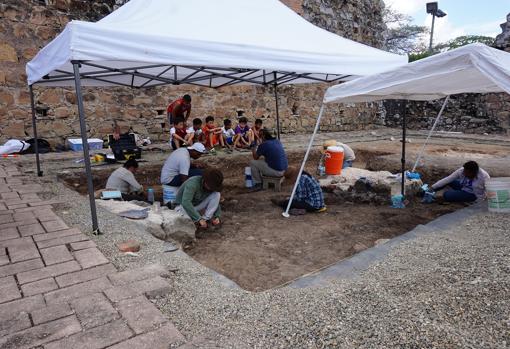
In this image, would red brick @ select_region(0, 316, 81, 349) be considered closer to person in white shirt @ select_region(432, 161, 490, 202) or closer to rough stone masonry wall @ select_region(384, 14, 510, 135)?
person in white shirt @ select_region(432, 161, 490, 202)

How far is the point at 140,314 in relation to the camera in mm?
1972

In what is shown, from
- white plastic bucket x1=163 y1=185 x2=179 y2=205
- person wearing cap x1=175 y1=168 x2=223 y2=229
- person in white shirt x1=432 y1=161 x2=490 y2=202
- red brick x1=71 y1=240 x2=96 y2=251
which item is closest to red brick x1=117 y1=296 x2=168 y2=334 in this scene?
red brick x1=71 y1=240 x2=96 y2=251

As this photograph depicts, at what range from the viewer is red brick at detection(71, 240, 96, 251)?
2861 millimetres

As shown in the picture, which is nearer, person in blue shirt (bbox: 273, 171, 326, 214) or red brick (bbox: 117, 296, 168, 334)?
red brick (bbox: 117, 296, 168, 334)

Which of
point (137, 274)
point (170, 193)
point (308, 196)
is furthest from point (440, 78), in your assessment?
point (137, 274)

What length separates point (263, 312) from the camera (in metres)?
2.06

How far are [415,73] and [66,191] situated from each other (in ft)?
14.5

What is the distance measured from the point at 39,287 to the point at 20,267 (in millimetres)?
396

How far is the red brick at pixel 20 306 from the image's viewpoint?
1978 millimetres

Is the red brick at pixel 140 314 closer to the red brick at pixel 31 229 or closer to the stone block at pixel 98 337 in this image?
the stone block at pixel 98 337

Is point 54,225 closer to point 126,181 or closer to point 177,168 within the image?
point 177,168

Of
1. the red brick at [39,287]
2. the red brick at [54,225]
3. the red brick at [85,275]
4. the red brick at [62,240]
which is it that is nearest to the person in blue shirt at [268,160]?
the red brick at [54,225]

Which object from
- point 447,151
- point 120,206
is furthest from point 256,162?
point 447,151

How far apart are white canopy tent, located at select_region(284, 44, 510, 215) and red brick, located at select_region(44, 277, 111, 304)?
3050mm
